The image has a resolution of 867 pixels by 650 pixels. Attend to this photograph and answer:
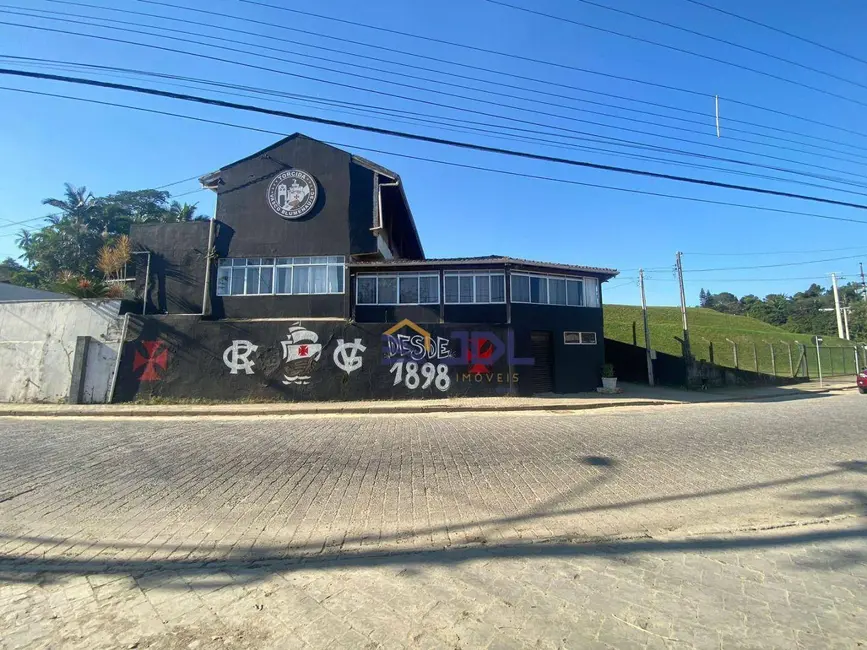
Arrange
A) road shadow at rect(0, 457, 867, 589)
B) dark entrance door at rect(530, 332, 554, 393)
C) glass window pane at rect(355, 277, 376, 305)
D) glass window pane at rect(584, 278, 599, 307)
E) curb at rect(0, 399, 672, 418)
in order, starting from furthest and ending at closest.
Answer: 1. glass window pane at rect(584, 278, 599, 307)
2. glass window pane at rect(355, 277, 376, 305)
3. dark entrance door at rect(530, 332, 554, 393)
4. curb at rect(0, 399, 672, 418)
5. road shadow at rect(0, 457, 867, 589)

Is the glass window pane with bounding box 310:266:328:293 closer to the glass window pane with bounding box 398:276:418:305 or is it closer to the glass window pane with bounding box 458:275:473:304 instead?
the glass window pane with bounding box 398:276:418:305

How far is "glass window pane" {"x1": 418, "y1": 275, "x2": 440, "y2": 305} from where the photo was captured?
1839 cm

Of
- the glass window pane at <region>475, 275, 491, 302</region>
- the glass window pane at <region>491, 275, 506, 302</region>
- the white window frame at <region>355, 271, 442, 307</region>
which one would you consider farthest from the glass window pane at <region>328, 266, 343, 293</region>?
the glass window pane at <region>491, 275, 506, 302</region>

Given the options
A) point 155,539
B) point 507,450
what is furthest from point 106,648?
point 507,450

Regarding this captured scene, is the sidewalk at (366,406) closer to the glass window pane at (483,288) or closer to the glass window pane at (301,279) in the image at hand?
the glass window pane at (483,288)

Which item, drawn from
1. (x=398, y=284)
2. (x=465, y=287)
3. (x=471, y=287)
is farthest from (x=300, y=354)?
(x=471, y=287)

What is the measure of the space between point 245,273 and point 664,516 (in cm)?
1966

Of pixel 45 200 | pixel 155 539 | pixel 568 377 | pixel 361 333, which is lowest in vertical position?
pixel 155 539

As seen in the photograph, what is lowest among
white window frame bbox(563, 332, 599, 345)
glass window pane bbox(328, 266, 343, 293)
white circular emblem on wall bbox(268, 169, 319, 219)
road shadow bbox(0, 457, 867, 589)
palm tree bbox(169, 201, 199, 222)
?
road shadow bbox(0, 457, 867, 589)

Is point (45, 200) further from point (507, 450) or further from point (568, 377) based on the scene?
point (507, 450)

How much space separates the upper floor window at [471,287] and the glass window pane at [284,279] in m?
7.14

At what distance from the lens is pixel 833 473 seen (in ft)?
21.1

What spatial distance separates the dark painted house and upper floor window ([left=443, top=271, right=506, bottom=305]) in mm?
41

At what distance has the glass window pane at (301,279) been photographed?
786 inches
